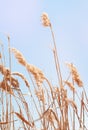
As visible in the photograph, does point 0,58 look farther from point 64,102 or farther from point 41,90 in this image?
point 64,102

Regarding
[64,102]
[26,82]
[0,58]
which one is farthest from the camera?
[0,58]

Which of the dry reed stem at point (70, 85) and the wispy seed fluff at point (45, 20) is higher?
the wispy seed fluff at point (45, 20)

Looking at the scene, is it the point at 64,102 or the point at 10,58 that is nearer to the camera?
the point at 64,102

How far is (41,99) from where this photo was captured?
7.86ft

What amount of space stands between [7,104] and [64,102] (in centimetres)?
39

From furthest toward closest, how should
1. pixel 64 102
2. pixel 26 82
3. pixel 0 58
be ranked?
pixel 0 58
pixel 26 82
pixel 64 102

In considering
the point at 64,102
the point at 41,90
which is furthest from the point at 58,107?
the point at 41,90

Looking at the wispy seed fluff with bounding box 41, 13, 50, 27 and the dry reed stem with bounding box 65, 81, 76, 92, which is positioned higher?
the wispy seed fluff with bounding box 41, 13, 50, 27

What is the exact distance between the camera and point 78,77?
2447 millimetres

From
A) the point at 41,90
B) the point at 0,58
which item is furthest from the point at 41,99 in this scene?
the point at 0,58

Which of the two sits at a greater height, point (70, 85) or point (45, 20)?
point (45, 20)

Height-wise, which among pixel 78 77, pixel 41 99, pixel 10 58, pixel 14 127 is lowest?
pixel 14 127

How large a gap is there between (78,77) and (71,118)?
306 millimetres

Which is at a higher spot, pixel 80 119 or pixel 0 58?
pixel 0 58
